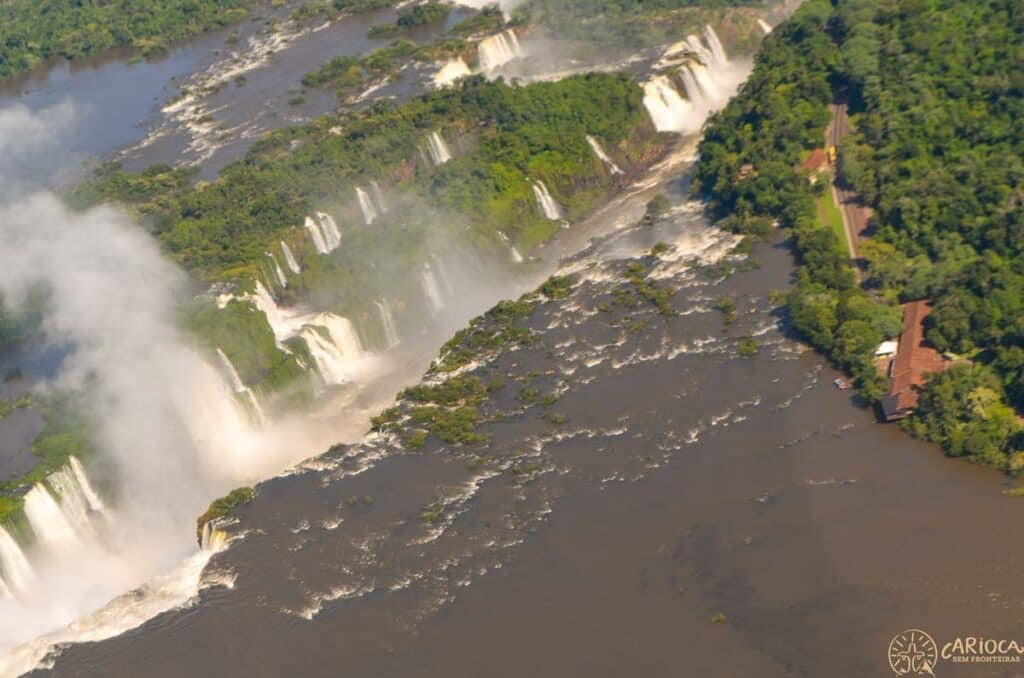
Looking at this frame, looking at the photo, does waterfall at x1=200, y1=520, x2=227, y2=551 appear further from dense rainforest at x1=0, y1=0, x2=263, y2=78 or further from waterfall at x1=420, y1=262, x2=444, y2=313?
dense rainforest at x1=0, y1=0, x2=263, y2=78

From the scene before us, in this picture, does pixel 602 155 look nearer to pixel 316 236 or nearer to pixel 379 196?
pixel 379 196

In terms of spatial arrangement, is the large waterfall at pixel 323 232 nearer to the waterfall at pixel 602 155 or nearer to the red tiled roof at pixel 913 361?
the waterfall at pixel 602 155

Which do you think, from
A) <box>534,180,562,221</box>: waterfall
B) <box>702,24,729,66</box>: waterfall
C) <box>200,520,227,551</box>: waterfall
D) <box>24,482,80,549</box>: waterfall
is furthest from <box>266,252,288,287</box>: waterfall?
<box>702,24,729,66</box>: waterfall

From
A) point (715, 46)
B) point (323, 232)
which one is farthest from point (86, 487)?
point (715, 46)

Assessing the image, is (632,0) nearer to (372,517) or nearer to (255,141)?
(255,141)

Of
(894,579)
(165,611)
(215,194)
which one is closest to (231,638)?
(165,611)

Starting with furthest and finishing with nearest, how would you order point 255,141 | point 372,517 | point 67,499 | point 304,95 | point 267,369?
point 304,95
point 255,141
point 267,369
point 67,499
point 372,517
